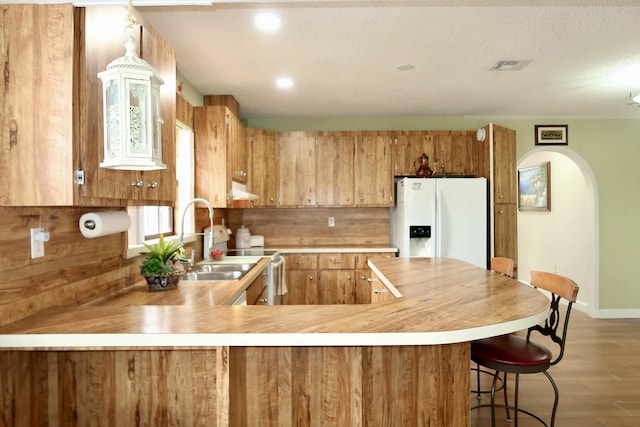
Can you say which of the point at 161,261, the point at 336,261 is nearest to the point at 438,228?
the point at 336,261

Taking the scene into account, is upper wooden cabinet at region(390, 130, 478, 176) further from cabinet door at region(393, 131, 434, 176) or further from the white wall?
the white wall

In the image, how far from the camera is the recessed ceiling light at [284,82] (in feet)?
12.2

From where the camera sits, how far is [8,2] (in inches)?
57.1

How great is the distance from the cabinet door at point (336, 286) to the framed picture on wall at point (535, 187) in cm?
346

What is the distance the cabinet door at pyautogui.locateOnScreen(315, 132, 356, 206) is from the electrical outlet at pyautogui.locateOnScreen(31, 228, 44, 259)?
3.53 meters

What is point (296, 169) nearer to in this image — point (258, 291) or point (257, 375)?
point (258, 291)

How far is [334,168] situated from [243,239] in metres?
1.41

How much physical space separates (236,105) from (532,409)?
3851 mm

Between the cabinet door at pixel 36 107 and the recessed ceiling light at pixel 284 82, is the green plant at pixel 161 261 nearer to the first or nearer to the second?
the cabinet door at pixel 36 107

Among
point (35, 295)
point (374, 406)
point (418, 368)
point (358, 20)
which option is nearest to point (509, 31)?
point (358, 20)

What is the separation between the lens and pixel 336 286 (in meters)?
4.83

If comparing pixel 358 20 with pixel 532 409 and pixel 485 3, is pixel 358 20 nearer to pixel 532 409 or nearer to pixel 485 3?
pixel 485 3

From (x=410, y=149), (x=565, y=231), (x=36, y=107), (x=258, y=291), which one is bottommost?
(x=258, y=291)

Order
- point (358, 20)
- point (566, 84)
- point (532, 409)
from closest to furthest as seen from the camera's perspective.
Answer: point (358, 20)
point (532, 409)
point (566, 84)
